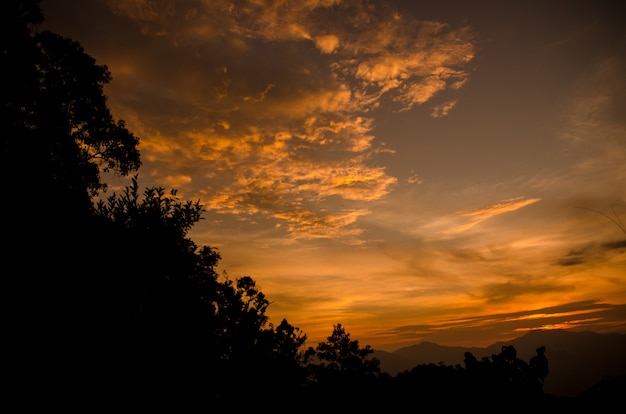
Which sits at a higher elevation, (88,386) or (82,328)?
(82,328)

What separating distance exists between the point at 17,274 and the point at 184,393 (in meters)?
7.82

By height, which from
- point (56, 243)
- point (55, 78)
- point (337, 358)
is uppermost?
point (55, 78)

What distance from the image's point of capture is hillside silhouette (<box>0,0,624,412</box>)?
37.6 ft

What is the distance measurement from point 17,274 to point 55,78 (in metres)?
11.4

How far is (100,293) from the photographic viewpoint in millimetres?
12375

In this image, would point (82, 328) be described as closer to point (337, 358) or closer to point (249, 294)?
point (249, 294)

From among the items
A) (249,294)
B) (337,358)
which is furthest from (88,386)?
(337,358)

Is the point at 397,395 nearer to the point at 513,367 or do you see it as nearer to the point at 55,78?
the point at 513,367

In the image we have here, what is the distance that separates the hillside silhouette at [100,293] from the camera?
11469 mm

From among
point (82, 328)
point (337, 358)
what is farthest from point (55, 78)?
point (337, 358)

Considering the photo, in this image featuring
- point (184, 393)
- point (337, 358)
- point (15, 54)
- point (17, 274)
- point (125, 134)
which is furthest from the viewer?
point (337, 358)

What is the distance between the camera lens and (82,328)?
39.0 feet

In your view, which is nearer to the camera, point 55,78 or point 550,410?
point 550,410

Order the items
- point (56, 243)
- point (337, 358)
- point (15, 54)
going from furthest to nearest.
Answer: point (337, 358) < point (15, 54) < point (56, 243)
